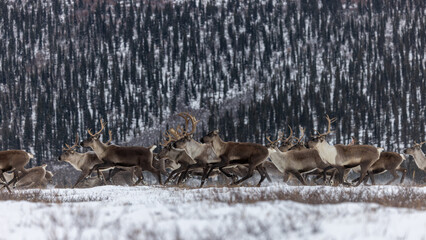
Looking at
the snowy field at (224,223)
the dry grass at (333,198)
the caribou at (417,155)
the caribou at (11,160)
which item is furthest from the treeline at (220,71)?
the snowy field at (224,223)

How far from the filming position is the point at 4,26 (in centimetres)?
18775

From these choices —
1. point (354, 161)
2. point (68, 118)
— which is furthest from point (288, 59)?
point (354, 161)

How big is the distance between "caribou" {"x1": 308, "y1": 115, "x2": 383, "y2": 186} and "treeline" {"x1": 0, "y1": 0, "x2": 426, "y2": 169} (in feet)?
292

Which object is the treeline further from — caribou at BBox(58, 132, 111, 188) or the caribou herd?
the caribou herd

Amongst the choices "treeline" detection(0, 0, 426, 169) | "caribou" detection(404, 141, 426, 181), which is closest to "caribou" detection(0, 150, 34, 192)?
"caribou" detection(404, 141, 426, 181)

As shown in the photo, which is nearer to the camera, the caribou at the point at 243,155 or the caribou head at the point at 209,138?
the caribou at the point at 243,155

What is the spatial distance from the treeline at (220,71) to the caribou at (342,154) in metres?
89.1

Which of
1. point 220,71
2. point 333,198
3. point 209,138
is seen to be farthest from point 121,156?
point 220,71

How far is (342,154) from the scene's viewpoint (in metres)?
16.6

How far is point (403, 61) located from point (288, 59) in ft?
111

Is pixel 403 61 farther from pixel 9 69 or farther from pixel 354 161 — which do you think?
pixel 354 161

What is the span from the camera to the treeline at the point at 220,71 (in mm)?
120750

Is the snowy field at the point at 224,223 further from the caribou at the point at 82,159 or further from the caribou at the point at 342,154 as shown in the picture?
the caribou at the point at 82,159

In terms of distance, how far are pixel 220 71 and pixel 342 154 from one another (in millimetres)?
144581
